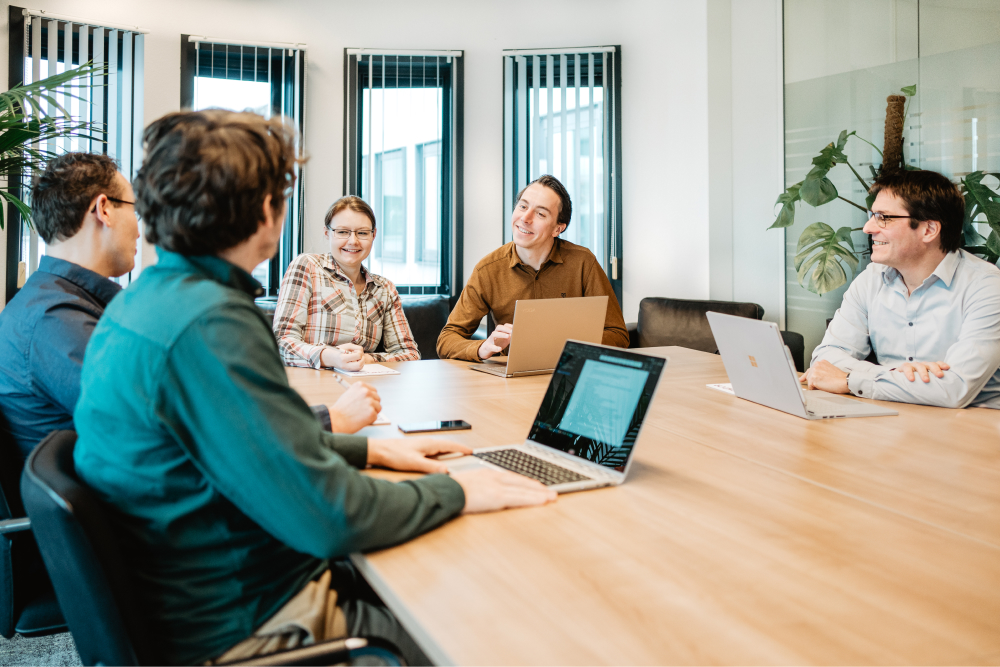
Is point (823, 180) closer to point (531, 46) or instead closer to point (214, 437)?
point (531, 46)

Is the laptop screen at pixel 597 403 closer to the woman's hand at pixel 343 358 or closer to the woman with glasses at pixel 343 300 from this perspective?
the woman's hand at pixel 343 358

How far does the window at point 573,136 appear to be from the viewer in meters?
5.05

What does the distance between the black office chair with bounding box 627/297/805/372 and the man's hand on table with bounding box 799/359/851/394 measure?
1493mm

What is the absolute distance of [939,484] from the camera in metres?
1.39

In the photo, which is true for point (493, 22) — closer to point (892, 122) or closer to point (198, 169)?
point (892, 122)

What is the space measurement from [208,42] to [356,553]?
184 inches

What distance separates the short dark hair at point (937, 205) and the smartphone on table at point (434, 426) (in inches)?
68.4

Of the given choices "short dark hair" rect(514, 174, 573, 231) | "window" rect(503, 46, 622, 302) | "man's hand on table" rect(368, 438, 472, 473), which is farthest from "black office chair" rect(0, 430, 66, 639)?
"window" rect(503, 46, 622, 302)

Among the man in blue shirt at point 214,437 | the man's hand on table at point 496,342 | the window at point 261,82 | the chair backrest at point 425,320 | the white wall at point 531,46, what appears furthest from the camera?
the window at point 261,82

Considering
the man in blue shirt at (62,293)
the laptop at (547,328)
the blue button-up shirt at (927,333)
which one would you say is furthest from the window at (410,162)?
the man in blue shirt at (62,293)

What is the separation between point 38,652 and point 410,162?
3.77m

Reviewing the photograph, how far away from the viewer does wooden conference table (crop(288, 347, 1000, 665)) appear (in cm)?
80

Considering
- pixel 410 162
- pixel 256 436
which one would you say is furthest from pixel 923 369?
pixel 410 162

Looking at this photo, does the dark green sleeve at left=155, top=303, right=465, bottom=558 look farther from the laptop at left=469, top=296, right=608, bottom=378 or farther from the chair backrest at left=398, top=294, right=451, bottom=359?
the chair backrest at left=398, top=294, right=451, bottom=359
